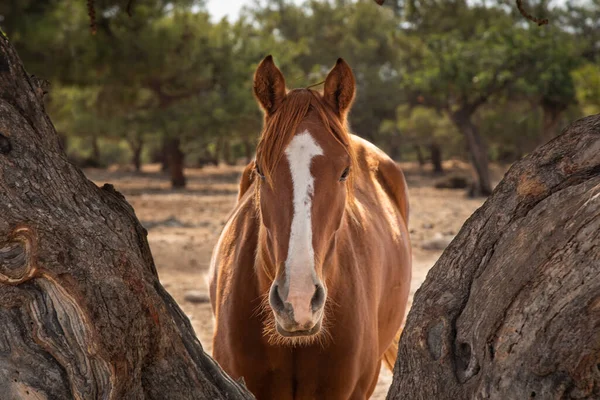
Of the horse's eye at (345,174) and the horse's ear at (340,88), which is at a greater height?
the horse's ear at (340,88)

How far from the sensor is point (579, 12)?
87.7 ft

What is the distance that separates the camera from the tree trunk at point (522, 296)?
1.75m

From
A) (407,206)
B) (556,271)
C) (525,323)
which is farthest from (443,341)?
(407,206)

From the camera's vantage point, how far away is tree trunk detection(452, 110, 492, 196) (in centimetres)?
1925

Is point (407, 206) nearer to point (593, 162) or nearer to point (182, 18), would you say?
point (593, 162)

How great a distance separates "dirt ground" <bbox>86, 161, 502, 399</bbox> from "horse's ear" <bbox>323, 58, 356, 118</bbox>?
94.2 inches

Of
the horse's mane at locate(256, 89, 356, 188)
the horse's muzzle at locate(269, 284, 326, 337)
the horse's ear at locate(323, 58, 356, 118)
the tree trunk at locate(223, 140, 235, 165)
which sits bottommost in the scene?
the tree trunk at locate(223, 140, 235, 165)

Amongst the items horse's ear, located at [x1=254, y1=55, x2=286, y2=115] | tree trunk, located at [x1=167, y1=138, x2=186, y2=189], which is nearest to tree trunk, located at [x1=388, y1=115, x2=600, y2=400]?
horse's ear, located at [x1=254, y1=55, x2=286, y2=115]

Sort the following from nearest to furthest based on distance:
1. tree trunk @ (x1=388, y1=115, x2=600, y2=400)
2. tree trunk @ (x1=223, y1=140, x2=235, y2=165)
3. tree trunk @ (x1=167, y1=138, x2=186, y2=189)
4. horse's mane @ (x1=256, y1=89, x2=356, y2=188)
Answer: tree trunk @ (x1=388, y1=115, x2=600, y2=400), horse's mane @ (x1=256, y1=89, x2=356, y2=188), tree trunk @ (x1=167, y1=138, x2=186, y2=189), tree trunk @ (x1=223, y1=140, x2=235, y2=165)

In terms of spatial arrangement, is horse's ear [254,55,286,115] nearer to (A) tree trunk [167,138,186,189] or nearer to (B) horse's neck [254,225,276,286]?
(B) horse's neck [254,225,276,286]

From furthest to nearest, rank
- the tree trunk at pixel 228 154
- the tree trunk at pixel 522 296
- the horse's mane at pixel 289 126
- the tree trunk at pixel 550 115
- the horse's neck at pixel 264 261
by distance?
the tree trunk at pixel 228 154 → the tree trunk at pixel 550 115 → the horse's neck at pixel 264 261 → the horse's mane at pixel 289 126 → the tree trunk at pixel 522 296

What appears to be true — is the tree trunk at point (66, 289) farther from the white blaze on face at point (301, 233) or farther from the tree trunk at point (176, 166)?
the tree trunk at point (176, 166)

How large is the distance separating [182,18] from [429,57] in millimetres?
6897

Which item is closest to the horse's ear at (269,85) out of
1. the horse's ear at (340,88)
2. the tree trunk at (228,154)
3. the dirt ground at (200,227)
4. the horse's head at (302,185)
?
the horse's head at (302,185)
